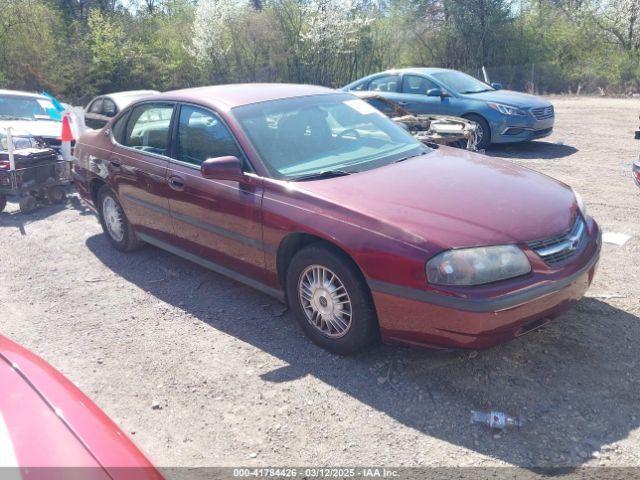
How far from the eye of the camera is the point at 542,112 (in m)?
10.5

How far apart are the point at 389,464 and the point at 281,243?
5.46 feet

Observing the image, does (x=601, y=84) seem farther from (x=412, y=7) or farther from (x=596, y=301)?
(x=596, y=301)

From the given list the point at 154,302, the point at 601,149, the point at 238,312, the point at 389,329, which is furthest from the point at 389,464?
the point at 601,149

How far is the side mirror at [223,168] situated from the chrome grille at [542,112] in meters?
7.80

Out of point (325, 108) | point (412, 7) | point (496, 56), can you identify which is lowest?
point (325, 108)

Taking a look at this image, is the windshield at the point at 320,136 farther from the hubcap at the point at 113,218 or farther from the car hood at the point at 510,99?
the car hood at the point at 510,99

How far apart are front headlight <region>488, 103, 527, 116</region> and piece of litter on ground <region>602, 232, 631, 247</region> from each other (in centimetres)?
504

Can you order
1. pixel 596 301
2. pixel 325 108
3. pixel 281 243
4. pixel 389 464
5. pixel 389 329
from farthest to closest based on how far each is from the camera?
pixel 325 108 < pixel 596 301 < pixel 281 243 < pixel 389 329 < pixel 389 464

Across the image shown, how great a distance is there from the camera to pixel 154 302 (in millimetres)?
4953

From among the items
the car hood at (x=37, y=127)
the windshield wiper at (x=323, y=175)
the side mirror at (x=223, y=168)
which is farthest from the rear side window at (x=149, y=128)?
the car hood at (x=37, y=127)

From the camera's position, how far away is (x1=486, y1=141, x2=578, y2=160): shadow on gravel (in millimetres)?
10250

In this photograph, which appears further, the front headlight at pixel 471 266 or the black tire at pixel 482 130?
the black tire at pixel 482 130

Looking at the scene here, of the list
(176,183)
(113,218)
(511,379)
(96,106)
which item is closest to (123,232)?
(113,218)

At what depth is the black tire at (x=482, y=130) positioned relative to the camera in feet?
34.6
